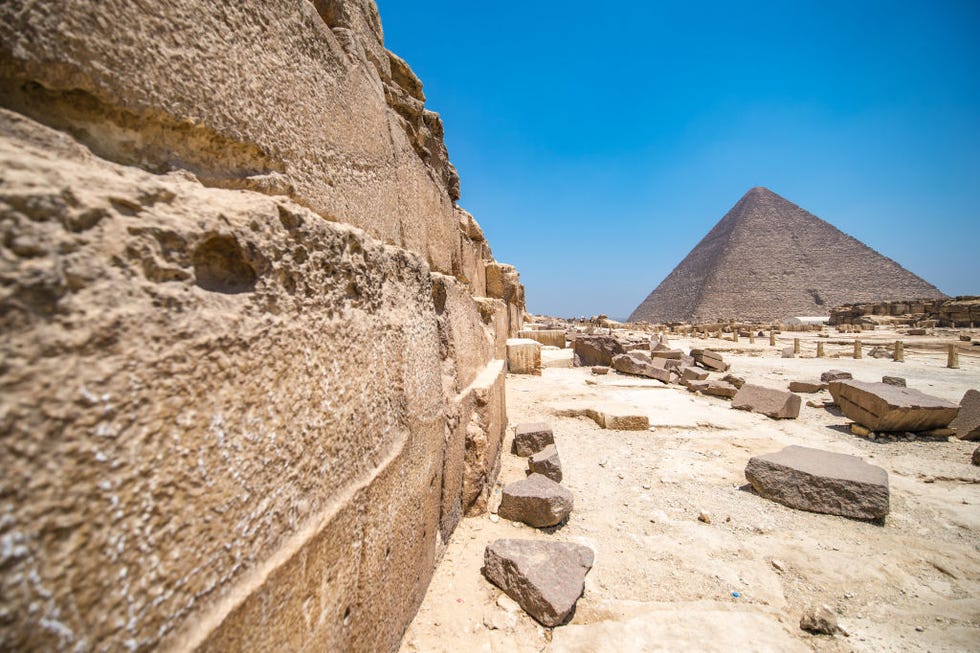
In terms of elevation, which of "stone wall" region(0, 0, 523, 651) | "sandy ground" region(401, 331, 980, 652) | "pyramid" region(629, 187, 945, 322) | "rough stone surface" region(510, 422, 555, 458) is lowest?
"sandy ground" region(401, 331, 980, 652)

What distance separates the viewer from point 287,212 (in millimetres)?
949

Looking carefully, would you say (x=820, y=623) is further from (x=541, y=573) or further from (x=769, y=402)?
(x=769, y=402)

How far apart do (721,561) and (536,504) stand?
3.23ft

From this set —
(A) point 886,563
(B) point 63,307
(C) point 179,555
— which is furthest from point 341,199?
(A) point 886,563

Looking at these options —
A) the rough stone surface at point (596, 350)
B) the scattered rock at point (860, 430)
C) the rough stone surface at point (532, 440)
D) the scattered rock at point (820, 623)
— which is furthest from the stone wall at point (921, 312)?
the scattered rock at point (820, 623)

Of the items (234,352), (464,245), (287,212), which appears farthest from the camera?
(464,245)

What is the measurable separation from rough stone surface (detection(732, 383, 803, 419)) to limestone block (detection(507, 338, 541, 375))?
311cm

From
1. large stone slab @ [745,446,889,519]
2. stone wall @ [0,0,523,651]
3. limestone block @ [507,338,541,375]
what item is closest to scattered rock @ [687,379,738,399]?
limestone block @ [507,338,541,375]

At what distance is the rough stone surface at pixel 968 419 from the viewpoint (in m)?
4.25

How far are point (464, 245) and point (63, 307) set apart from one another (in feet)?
11.3

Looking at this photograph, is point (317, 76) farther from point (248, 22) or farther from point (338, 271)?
point (338, 271)

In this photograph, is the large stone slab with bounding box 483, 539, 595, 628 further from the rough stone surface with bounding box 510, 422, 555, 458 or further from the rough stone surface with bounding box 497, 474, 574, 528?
the rough stone surface with bounding box 510, 422, 555, 458

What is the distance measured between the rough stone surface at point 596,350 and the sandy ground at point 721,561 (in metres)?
5.12

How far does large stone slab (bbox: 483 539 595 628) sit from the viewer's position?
65.5 inches
